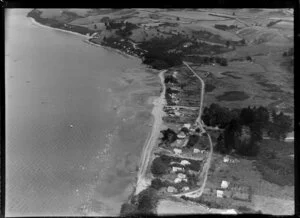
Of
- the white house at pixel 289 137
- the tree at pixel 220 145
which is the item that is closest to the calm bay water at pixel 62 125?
the tree at pixel 220 145

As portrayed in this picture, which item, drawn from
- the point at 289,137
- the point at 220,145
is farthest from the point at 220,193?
the point at 289,137

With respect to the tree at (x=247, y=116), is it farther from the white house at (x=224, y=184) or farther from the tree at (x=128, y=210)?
the tree at (x=128, y=210)

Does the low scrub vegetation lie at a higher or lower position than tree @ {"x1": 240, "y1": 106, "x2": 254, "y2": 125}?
higher

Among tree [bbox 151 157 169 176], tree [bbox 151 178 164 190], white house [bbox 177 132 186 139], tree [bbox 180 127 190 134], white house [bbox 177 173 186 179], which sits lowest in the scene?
tree [bbox 151 178 164 190]

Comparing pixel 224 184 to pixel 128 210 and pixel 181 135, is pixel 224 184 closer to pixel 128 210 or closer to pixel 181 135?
pixel 181 135

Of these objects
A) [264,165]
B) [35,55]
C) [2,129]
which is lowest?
[264,165]

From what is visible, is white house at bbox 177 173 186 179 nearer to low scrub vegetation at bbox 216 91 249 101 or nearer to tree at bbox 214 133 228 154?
tree at bbox 214 133 228 154

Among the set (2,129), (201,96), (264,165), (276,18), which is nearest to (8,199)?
(2,129)

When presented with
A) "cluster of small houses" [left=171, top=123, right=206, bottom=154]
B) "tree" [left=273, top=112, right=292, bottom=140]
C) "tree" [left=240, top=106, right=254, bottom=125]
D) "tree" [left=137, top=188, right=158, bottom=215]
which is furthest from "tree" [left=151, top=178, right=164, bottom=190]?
"tree" [left=273, top=112, right=292, bottom=140]
